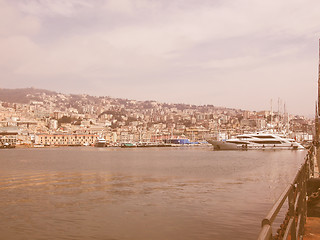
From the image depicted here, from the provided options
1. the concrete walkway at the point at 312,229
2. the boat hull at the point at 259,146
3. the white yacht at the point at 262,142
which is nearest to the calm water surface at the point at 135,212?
the concrete walkway at the point at 312,229

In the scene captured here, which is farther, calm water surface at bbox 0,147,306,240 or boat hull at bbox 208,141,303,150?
boat hull at bbox 208,141,303,150

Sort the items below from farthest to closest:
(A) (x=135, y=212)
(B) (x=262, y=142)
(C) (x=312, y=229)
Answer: (B) (x=262, y=142)
(A) (x=135, y=212)
(C) (x=312, y=229)

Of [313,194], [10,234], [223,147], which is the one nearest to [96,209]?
[10,234]

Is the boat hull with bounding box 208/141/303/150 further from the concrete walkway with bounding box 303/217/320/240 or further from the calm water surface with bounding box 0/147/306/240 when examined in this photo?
the concrete walkway with bounding box 303/217/320/240

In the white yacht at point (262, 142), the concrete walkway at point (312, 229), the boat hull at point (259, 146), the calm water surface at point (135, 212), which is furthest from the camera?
the white yacht at point (262, 142)

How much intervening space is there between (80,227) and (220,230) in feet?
16.2

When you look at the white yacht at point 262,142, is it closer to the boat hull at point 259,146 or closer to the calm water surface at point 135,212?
the boat hull at point 259,146

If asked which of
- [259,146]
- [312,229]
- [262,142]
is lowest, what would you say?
[259,146]

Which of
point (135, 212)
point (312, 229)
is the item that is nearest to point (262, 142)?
point (135, 212)

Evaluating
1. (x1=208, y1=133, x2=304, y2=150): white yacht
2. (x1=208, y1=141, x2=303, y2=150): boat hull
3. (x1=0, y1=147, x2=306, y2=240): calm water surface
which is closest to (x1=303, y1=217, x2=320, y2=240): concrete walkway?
(x1=0, y1=147, x2=306, y2=240): calm water surface

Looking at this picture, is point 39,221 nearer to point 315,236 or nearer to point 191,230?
point 191,230

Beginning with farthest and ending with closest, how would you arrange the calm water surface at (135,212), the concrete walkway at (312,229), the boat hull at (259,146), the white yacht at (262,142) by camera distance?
1. the white yacht at (262,142)
2. the boat hull at (259,146)
3. the calm water surface at (135,212)
4. the concrete walkway at (312,229)

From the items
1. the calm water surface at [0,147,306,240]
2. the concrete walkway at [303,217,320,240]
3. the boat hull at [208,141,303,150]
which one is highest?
the concrete walkway at [303,217,320,240]

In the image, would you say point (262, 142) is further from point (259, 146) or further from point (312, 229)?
point (312, 229)
